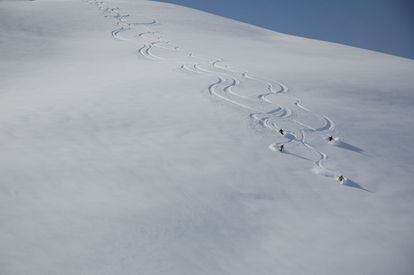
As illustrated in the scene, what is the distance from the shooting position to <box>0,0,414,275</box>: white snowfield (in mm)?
4402

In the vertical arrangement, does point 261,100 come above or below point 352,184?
above

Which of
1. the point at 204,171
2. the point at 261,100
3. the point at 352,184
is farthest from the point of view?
the point at 261,100

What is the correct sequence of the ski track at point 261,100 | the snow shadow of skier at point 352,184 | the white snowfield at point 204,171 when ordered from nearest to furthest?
the white snowfield at point 204,171, the snow shadow of skier at point 352,184, the ski track at point 261,100

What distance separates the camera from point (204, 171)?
20.5ft

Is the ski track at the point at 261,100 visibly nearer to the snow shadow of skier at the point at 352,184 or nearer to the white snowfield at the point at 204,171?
the white snowfield at the point at 204,171

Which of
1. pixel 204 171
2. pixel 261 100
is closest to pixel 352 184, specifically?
pixel 204 171

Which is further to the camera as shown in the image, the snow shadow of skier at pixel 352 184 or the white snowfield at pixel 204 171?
the snow shadow of skier at pixel 352 184

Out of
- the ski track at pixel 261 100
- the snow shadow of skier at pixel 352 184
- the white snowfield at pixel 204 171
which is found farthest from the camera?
the ski track at pixel 261 100

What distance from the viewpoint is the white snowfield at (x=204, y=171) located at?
4.40m

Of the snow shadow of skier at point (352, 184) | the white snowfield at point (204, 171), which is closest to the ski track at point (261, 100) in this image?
the white snowfield at point (204, 171)

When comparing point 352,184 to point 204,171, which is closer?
point 352,184

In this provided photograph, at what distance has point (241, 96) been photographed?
10461 millimetres

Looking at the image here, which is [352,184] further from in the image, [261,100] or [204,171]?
[261,100]

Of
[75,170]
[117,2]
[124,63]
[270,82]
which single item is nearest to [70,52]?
[124,63]
